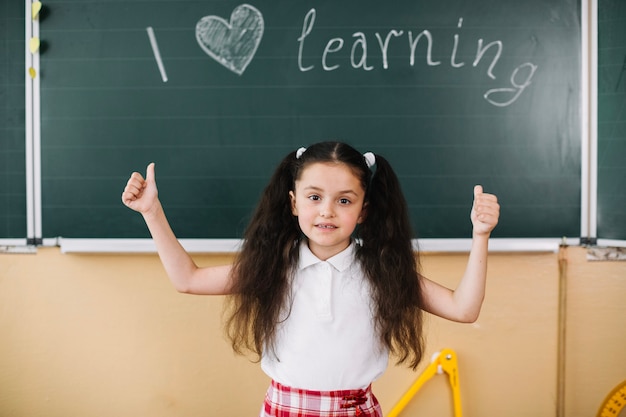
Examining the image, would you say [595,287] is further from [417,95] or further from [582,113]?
[417,95]

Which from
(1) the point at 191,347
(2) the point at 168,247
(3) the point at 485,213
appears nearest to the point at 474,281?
(3) the point at 485,213

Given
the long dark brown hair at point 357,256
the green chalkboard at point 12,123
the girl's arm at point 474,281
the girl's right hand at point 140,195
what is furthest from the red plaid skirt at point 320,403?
the green chalkboard at point 12,123

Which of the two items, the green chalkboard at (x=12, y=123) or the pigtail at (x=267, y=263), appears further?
the green chalkboard at (x=12, y=123)

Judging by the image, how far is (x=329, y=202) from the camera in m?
1.29

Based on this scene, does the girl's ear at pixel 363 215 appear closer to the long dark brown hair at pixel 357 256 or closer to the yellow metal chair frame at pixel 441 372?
the long dark brown hair at pixel 357 256

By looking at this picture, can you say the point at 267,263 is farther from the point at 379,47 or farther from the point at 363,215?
the point at 379,47

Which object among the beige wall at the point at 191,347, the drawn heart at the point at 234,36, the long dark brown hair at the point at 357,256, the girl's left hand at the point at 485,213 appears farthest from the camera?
the beige wall at the point at 191,347

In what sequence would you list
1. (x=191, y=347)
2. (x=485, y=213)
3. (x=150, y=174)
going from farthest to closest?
1. (x=191, y=347)
2. (x=150, y=174)
3. (x=485, y=213)

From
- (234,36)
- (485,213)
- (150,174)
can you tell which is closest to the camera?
(485,213)

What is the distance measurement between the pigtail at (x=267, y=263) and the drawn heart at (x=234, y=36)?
616mm

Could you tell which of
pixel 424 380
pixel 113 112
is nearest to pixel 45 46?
pixel 113 112

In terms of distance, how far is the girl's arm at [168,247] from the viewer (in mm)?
1349

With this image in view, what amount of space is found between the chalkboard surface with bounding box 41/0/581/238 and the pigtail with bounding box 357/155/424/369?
0.51 metres

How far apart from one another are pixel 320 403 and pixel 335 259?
1.07ft
